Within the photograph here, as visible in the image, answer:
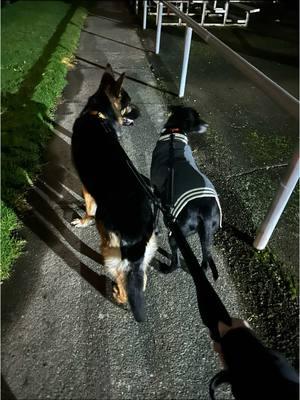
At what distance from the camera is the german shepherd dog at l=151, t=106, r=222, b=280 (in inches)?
91.2

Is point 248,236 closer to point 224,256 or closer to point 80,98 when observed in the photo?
point 224,256

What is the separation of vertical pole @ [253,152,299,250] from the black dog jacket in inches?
24.4

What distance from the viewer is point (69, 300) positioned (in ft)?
8.30

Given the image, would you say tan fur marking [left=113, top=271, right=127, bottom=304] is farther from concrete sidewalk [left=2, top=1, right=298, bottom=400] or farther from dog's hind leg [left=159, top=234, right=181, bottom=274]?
dog's hind leg [left=159, top=234, right=181, bottom=274]

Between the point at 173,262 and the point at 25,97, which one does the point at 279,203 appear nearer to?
the point at 173,262

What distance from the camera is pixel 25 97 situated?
5785 millimetres

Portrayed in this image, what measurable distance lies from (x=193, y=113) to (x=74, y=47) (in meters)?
8.00

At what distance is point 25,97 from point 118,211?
4.71 meters

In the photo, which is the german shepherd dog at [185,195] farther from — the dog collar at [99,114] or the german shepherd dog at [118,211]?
the dog collar at [99,114]

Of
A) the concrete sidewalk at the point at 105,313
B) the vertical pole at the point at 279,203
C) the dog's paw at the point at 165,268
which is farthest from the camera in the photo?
the dog's paw at the point at 165,268

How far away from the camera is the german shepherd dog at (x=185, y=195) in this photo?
7.60 ft

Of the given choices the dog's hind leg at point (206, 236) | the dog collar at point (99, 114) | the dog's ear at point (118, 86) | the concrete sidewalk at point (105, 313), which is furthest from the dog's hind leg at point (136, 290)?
the dog's ear at point (118, 86)

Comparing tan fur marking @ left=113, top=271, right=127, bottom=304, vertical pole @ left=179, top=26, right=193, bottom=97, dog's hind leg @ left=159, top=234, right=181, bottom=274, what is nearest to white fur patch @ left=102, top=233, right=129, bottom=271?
tan fur marking @ left=113, top=271, right=127, bottom=304

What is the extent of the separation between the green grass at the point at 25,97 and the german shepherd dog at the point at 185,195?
160 cm
